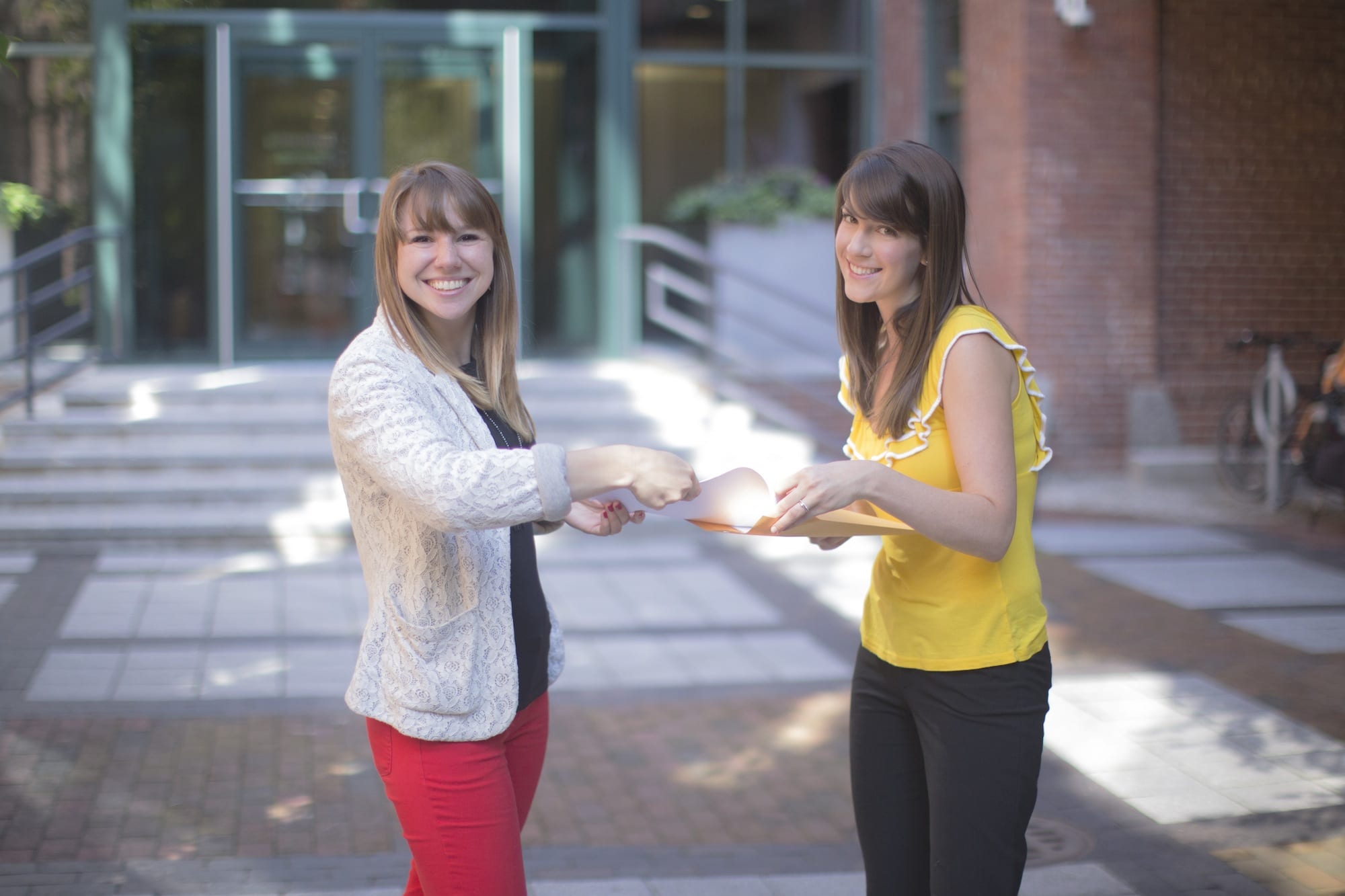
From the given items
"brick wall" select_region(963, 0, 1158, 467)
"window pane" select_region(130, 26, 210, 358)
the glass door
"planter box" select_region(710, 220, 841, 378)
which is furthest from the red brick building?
"window pane" select_region(130, 26, 210, 358)

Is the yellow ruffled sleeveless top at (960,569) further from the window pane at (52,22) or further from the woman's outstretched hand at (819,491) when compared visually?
the window pane at (52,22)

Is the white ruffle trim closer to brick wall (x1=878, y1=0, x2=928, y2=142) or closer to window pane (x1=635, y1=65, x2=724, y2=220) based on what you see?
brick wall (x1=878, y1=0, x2=928, y2=142)

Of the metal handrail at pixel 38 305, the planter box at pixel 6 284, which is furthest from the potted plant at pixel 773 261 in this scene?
the planter box at pixel 6 284

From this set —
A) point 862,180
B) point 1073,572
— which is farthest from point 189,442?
point 862,180

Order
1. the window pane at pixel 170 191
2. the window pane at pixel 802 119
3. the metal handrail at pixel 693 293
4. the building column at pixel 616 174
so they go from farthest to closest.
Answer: the window pane at pixel 802 119, the building column at pixel 616 174, the window pane at pixel 170 191, the metal handrail at pixel 693 293

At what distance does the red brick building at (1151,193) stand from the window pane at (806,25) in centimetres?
143

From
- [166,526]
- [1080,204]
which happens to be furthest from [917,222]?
[1080,204]

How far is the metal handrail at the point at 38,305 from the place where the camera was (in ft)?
32.3

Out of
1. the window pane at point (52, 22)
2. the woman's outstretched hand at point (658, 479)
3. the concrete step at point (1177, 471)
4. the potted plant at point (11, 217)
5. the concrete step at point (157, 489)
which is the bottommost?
the concrete step at point (1177, 471)

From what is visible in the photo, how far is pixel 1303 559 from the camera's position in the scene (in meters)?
8.52

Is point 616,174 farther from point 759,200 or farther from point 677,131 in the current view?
point 759,200

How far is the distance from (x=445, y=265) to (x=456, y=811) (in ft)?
3.07

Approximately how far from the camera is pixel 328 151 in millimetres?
12539

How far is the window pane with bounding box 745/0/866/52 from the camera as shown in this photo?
1354 cm
